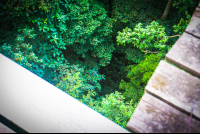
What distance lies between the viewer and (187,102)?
2.52 ft

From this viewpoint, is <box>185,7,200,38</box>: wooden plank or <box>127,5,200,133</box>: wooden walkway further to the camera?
<box>185,7,200,38</box>: wooden plank

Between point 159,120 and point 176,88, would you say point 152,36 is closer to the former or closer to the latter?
point 176,88

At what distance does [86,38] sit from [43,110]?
5.30 meters

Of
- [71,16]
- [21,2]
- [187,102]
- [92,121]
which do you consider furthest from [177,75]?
[71,16]

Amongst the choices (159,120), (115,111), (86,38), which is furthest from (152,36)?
(159,120)

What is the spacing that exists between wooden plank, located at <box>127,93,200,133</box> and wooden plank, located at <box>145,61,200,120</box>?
5 centimetres

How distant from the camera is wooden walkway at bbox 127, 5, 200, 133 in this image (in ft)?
→ 2.38

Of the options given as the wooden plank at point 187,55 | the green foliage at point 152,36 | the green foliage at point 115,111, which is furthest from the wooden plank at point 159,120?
the green foliage at point 152,36

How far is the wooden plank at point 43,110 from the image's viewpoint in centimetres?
75

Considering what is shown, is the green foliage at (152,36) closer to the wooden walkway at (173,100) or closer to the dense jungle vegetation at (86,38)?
the dense jungle vegetation at (86,38)

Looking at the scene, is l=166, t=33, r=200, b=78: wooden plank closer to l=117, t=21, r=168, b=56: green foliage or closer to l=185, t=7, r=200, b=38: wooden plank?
l=185, t=7, r=200, b=38: wooden plank

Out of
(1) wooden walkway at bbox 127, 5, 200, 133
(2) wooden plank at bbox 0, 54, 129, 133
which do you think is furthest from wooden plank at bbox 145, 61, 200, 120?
(2) wooden plank at bbox 0, 54, 129, 133

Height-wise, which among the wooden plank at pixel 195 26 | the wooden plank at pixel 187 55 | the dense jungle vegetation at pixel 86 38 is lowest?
the dense jungle vegetation at pixel 86 38

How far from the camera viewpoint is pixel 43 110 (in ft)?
2.60
